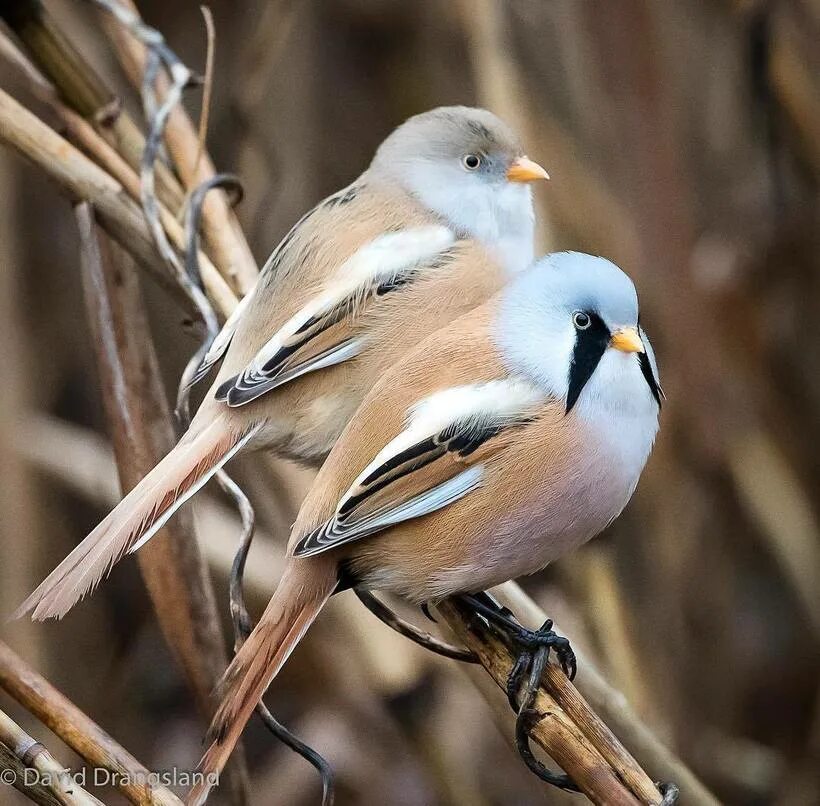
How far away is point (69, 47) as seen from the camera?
82.9 inches

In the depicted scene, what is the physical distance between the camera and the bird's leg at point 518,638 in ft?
5.08

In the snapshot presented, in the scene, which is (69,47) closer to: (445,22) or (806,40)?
(445,22)

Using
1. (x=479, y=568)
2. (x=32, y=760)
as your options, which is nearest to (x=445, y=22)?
(x=479, y=568)

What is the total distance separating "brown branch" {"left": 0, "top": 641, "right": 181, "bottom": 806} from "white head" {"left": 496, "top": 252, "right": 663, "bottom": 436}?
2.55ft

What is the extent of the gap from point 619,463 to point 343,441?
42cm

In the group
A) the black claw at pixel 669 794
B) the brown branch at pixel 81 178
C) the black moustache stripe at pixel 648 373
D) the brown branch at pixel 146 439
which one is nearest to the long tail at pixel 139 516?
the brown branch at pixel 146 439

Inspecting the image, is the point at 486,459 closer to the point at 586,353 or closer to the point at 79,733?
the point at 586,353

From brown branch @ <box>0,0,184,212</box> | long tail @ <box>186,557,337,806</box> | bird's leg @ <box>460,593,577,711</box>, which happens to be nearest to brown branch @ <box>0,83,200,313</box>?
brown branch @ <box>0,0,184,212</box>

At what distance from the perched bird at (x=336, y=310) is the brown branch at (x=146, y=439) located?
0.33 feet

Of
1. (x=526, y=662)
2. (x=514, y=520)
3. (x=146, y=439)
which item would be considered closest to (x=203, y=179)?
(x=146, y=439)

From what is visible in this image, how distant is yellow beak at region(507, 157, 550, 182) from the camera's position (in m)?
2.28

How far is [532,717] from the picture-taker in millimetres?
1452

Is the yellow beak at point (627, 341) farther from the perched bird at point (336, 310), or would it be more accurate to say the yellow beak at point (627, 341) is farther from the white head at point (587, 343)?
the perched bird at point (336, 310)

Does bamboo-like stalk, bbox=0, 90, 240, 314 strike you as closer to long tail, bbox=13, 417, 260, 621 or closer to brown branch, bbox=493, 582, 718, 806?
long tail, bbox=13, 417, 260, 621
